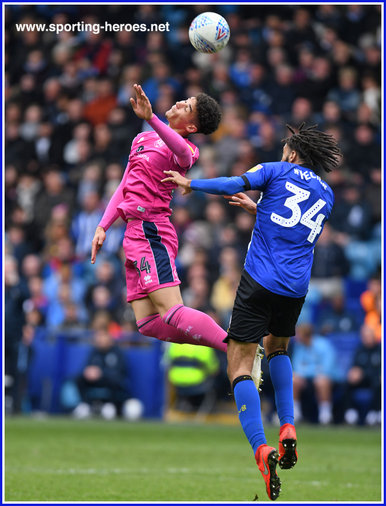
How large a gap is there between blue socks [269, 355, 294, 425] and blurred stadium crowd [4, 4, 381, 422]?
21.9ft

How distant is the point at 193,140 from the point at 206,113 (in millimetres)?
9955

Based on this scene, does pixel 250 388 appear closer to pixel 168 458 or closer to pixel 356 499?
pixel 356 499

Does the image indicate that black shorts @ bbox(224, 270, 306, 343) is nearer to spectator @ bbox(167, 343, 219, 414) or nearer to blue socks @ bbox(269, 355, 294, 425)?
blue socks @ bbox(269, 355, 294, 425)

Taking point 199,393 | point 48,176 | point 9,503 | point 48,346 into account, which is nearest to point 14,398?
point 48,346

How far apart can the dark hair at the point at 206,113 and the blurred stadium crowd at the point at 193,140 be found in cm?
665

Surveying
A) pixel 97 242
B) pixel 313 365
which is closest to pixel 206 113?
pixel 97 242

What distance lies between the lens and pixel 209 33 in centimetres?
709

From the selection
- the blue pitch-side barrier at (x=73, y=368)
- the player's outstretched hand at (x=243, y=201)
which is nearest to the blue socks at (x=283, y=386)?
the player's outstretched hand at (x=243, y=201)

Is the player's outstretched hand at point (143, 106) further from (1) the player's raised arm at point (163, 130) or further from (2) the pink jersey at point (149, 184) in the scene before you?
(2) the pink jersey at point (149, 184)

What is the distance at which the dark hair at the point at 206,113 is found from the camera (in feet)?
23.1

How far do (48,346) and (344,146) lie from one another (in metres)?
6.09

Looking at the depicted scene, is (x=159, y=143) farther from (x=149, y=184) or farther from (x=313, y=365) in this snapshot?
(x=313, y=365)

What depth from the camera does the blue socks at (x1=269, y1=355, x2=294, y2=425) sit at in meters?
6.62

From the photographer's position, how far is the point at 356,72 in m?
17.2
